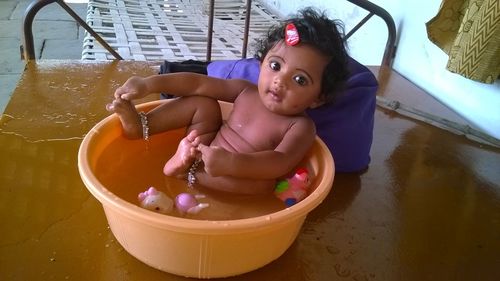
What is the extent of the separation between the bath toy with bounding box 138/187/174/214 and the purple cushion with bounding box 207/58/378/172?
0.41 meters

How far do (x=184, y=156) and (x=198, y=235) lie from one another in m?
0.25

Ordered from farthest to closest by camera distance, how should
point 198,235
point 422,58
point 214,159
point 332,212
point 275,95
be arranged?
1. point 422,58
2. point 332,212
3. point 275,95
4. point 214,159
5. point 198,235

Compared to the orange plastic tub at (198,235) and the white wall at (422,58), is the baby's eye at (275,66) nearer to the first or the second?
→ the orange plastic tub at (198,235)

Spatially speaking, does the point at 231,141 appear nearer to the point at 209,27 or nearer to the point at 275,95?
the point at 275,95

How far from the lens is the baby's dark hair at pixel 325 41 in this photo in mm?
869

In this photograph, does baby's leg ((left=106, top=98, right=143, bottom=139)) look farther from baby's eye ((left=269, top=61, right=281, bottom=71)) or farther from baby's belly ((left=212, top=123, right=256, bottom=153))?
baby's eye ((left=269, top=61, right=281, bottom=71))

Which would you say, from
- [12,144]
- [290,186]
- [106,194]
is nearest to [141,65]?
[12,144]

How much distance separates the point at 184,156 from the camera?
0.87 metres

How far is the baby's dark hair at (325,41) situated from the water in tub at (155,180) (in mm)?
264

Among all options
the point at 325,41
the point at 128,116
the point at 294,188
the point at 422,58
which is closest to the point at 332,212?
the point at 294,188

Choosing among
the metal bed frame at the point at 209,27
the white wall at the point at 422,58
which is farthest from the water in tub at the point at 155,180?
the white wall at the point at 422,58

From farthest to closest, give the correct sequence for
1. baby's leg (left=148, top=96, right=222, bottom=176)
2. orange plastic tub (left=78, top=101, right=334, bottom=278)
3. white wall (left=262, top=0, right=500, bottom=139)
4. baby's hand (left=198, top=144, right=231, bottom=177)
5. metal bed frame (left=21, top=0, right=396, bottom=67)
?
metal bed frame (left=21, top=0, right=396, bottom=67) → white wall (left=262, top=0, right=500, bottom=139) → baby's leg (left=148, top=96, right=222, bottom=176) → baby's hand (left=198, top=144, right=231, bottom=177) → orange plastic tub (left=78, top=101, right=334, bottom=278)

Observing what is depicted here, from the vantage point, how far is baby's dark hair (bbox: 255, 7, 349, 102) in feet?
2.85

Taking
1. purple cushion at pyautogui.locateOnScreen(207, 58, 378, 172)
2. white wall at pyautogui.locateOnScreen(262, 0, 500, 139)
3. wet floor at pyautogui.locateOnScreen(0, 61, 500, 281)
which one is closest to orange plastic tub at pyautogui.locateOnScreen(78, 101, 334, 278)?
wet floor at pyautogui.locateOnScreen(0, 61, 500, 281)
